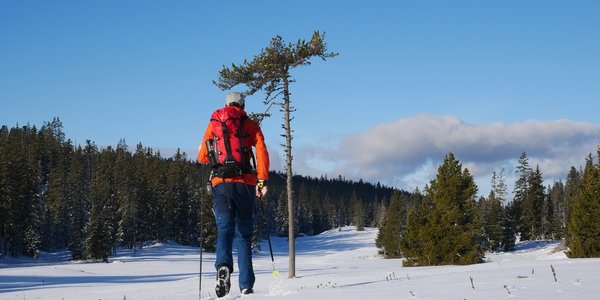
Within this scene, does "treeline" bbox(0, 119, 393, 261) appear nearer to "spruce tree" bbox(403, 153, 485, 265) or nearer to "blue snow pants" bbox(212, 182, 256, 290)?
"spruce tree" bbox(403, 153, 485, 265)

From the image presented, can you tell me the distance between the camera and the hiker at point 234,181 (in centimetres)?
682

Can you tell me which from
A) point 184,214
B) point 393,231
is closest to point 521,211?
point 393,231

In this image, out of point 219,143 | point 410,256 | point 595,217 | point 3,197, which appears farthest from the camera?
point 3,197

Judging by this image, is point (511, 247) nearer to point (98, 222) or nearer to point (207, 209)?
point (207, 209)

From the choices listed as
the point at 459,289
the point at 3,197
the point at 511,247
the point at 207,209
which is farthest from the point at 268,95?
the point at 511,247

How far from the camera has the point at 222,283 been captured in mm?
6715

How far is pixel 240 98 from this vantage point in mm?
7371

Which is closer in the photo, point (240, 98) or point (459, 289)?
point (459, 289)

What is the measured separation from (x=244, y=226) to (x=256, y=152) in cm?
99

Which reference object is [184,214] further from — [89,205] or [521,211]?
[521,211]

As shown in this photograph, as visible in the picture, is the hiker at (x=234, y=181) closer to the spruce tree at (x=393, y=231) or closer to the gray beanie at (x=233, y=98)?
the gray beanie at (x=233, y=98)

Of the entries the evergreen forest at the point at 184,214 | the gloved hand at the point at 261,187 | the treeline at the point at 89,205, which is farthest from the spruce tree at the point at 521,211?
the gloved hand at the point at 261,187

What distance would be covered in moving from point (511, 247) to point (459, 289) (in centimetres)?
6279

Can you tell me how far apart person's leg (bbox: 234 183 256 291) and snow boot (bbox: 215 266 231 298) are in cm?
24
